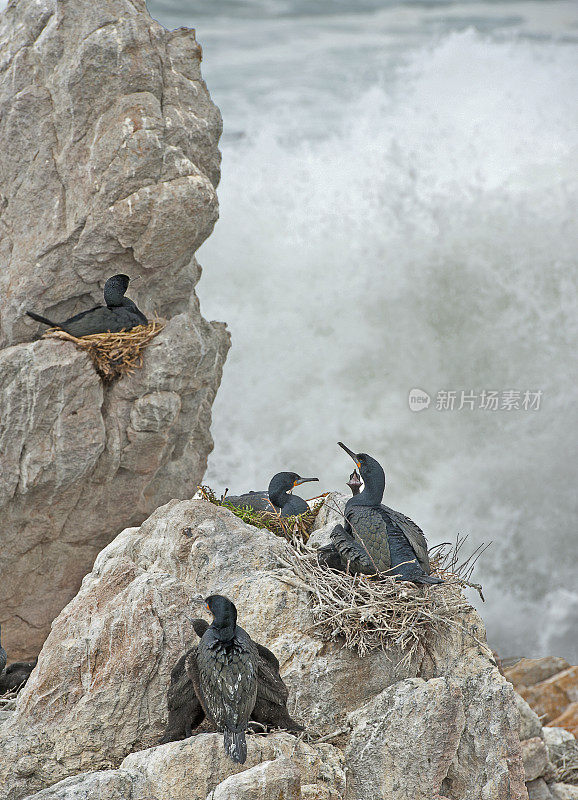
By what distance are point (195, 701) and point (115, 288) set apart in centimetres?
432

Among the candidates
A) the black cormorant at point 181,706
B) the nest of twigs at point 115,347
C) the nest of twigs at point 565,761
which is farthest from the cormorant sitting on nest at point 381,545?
the nest of twigs at point 565,761

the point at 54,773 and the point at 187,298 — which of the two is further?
the point at 187,298

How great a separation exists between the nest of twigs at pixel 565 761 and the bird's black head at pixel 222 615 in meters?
6.31

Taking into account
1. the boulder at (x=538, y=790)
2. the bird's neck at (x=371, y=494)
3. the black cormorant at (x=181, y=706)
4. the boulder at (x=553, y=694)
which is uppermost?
the boulder at (x=553, y=694)

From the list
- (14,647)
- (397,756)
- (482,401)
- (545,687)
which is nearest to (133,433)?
(14,647)

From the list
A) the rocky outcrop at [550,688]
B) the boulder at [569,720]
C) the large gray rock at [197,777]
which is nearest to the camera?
the large gray rock at [197,777]

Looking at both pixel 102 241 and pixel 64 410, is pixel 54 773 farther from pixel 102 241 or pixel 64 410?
pixel 102 241

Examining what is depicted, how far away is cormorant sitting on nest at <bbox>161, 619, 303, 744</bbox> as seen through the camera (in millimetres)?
3623

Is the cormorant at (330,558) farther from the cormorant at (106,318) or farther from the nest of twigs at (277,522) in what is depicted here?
the cormorant at (106,318)

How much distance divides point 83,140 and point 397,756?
6.41 metres

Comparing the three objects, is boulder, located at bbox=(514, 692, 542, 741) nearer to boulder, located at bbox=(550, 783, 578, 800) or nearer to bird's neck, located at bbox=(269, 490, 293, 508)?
boulder, located at bbox=(550, 783, 578, 800)

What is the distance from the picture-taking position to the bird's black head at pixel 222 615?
3447 mm

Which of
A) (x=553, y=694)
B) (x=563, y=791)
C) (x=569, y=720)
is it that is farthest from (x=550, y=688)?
(x=563, y=791)

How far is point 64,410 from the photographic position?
7293mm
